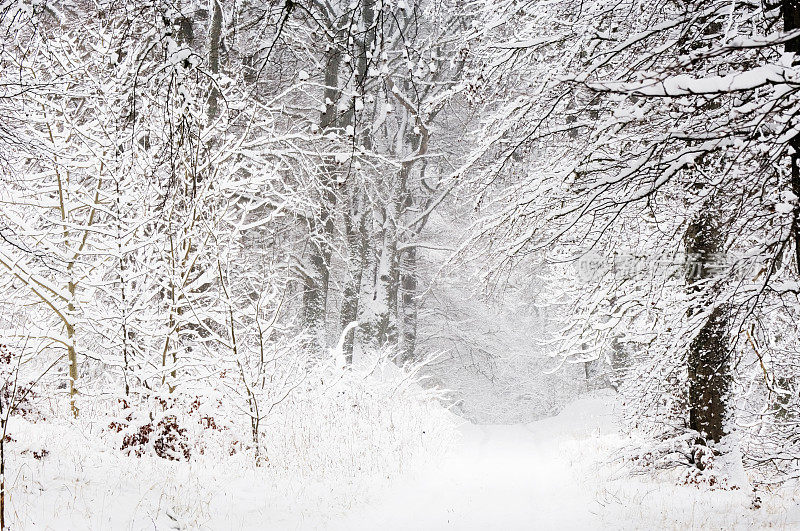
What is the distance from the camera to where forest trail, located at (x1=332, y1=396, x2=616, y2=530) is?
573cm

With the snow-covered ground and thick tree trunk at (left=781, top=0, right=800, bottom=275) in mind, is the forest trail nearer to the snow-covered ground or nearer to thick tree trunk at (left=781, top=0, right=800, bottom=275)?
the snow-covered ground

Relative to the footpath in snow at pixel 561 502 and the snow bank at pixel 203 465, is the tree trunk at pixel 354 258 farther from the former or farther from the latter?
the footpath in snow at pixel 561 502

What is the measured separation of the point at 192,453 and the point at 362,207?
11004mm

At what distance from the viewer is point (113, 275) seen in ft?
31.9

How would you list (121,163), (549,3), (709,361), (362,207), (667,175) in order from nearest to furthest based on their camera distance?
(667,175) < (549,3) < (709,361) < (121,163) < (362,207)

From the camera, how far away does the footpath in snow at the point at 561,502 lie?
220 inches

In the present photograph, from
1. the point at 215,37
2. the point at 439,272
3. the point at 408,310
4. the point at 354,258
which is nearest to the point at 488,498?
the point at 439,272

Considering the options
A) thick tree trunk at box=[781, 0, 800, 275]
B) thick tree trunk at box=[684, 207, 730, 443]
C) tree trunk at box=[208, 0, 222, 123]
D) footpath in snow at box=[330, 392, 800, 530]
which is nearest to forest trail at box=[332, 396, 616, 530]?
footpath in snow at box=[330, 392, 800, 530]

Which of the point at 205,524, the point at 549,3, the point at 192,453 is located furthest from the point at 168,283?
the point at 549,3

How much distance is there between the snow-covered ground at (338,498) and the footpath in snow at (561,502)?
0.02 metres

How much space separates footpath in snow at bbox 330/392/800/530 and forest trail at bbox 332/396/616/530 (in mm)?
10

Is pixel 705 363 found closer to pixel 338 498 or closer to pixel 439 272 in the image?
pixel 439 272

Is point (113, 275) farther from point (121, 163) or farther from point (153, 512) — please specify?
point (153, 512)

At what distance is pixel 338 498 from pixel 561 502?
9.04ft
